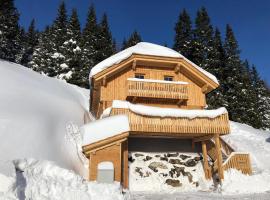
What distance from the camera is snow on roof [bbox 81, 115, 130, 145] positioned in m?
15.7

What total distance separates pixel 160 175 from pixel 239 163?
4.95 meters

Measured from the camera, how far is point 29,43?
59.4 m

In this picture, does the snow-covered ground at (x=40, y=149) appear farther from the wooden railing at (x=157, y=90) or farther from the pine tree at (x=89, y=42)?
the pine tree at (x=89, y=42)

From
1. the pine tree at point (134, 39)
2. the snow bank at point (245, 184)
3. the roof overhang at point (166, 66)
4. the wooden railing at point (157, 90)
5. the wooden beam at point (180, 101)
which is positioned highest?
the pine tree at point (134, 39)

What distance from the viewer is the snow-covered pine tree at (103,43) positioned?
46.4 meters

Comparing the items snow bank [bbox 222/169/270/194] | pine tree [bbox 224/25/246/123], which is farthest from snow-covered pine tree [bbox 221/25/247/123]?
snow bank [bbox 222/169/270/194]

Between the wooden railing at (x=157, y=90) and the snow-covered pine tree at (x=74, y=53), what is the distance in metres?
23.4

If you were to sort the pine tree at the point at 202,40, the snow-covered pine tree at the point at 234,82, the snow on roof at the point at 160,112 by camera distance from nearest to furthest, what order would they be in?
the snow on roof at the point at 160,112 < the snow-covered pine tree at the point at 234,82 < the pine tree at the point at 202,40

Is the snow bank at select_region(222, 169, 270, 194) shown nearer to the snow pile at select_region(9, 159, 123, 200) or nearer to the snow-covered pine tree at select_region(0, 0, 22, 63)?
the snow pile at select_region(9, 159, 123, 200)

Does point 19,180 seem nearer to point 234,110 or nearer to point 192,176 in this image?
point 192,176

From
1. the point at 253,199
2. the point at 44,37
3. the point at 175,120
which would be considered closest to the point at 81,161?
the point at 175,120

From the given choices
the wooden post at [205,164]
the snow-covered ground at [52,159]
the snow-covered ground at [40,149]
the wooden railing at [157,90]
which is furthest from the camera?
the wooden railing at [157,90]

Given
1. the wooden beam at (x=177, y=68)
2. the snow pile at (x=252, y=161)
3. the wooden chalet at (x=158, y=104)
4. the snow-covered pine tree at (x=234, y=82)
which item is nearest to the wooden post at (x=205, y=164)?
the wooden chalet at (x=158, y=104)

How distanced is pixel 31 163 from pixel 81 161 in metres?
4.78
